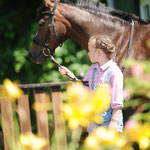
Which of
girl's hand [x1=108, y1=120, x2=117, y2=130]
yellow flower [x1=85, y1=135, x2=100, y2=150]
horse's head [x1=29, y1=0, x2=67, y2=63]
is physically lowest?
girl's hand [x1=108, y1=120, x2=117, y2=130]

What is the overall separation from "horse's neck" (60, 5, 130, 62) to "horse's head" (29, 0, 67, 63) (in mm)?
77

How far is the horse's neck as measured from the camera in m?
2.91

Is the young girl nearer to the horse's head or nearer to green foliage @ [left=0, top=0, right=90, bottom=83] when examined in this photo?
the horse's head

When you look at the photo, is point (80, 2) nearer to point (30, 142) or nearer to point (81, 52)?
point (81, 52)

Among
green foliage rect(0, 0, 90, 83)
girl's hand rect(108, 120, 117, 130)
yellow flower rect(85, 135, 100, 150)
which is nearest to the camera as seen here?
yellow flower rect(85, 135, 100, 150)

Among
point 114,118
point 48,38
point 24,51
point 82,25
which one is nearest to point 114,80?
point 114,118

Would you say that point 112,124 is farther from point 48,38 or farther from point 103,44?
point 48,38

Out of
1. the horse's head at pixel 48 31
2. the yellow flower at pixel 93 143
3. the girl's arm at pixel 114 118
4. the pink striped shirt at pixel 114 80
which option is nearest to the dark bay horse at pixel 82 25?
the horse's head at pixel 48 31

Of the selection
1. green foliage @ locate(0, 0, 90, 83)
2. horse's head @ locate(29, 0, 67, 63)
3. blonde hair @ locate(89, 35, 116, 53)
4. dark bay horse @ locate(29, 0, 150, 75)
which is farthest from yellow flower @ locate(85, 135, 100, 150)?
green foliage @ locate(0, 0, 90, 83)

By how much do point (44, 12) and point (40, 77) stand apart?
92.1 inches

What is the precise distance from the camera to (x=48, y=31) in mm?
3029

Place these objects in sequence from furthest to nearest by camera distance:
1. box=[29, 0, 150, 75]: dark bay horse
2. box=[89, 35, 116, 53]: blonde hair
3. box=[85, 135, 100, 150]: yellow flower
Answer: box=[29, 0, 150, 75]: dark bay horse → box=[89, 35, 116, 53]: blonde hair → box=[85, 135, 100, 150]: yellow flower

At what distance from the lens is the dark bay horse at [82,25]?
9.39ft

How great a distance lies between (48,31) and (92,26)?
0.45 m
